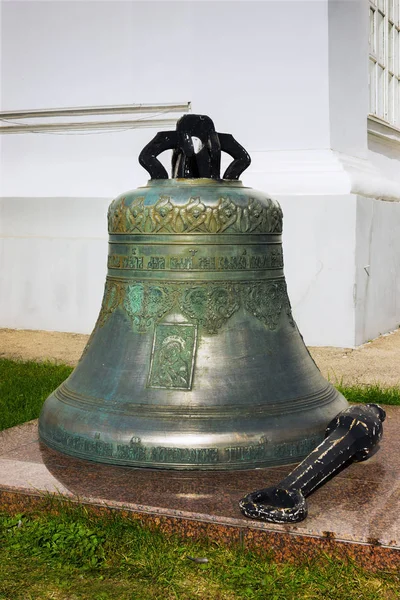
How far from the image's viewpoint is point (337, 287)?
7113 mm

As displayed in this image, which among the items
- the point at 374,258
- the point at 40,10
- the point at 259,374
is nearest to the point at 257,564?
the point at 259,374

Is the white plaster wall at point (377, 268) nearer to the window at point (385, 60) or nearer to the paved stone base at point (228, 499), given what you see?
the window at point (385, 60)

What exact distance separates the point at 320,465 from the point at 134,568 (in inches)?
27.9

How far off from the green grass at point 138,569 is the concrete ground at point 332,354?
9.29ft

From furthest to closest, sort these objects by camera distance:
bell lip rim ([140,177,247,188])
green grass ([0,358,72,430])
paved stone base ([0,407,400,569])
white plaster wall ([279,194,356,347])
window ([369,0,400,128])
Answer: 1. window ([369,0,400,128])
2. white plaster wall ([279,194,356,347])
3. green grass ([0,358,72,430])
4. bell lip rim ([140,177,247,188])
5. paved stone base ([0,407,400,569])

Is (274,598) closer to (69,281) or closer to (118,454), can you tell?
(118,454)

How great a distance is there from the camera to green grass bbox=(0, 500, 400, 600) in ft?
8.10

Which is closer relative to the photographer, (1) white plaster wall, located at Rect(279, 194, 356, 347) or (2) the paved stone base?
(2) the paved stone base

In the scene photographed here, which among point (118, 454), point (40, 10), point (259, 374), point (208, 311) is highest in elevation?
point (40, 10)

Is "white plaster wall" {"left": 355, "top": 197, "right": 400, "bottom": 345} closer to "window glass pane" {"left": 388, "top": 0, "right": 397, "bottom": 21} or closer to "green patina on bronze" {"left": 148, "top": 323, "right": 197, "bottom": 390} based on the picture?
"window glass pane" {"left": 388, "top": 0, "right": 397, "bottom": 21}

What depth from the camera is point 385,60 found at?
9.81 metres

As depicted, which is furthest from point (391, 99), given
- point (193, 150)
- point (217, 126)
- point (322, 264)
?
point (193, 150)

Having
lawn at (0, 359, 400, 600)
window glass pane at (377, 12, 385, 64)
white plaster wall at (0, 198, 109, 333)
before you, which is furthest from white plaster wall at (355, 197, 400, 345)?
lawn at (0, 359, 400, 600)

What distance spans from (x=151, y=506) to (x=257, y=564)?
0.42 meters
